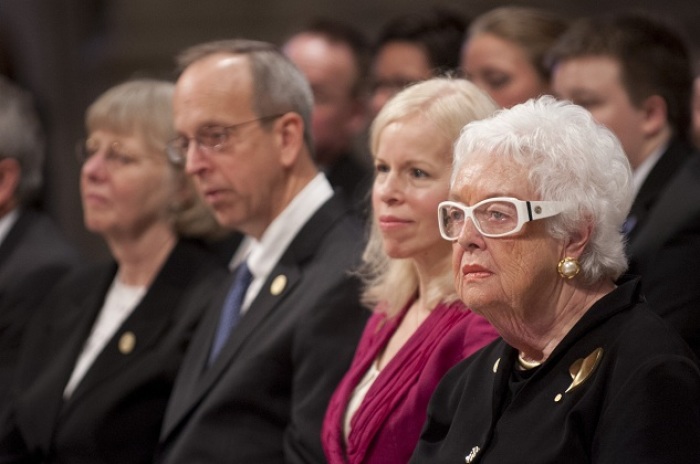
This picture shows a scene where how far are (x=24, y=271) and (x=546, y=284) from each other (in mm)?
2814

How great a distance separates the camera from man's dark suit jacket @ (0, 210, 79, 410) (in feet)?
15.7

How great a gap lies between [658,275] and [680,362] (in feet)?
3.42

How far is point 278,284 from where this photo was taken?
12.4 ft

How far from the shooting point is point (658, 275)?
11.3 feet

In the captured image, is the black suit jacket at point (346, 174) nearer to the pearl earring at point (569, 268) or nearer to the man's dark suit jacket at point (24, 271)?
the man's dark suit jacket at point (24, 271)

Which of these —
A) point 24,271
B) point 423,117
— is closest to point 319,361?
point 423,117

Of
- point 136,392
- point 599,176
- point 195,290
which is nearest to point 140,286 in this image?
point 195,290

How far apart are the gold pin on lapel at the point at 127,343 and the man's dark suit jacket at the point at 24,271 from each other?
614 millimetres

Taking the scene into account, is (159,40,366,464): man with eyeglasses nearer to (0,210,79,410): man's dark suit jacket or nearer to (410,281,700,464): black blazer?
(410,281,700,464): black blazer

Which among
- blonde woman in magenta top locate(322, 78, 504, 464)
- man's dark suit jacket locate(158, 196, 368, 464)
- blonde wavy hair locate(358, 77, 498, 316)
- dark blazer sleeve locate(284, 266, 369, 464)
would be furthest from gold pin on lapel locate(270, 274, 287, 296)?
blonde woman in magenta top locate(322, 78, 504, 464)

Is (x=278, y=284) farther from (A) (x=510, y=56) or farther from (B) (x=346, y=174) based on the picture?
(B) (x=346, y=174)

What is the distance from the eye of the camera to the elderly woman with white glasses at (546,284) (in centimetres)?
251

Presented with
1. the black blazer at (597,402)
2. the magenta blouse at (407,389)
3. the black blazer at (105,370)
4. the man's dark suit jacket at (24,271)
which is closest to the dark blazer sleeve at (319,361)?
the magenta blouse at (407,389)

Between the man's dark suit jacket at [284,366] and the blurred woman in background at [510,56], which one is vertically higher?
the blurred woman in background at [510,56]
